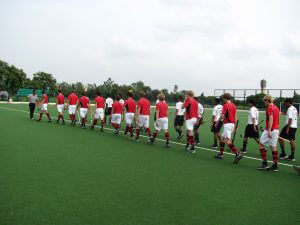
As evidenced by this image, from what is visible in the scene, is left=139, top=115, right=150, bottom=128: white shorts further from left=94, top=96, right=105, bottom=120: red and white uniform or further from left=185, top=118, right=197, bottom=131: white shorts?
left=94, top=96, right=105, bottom=120: red and white uniform

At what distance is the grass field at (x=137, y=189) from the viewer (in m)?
4.96

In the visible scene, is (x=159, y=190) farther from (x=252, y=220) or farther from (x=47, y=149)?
(x=47, y=149)

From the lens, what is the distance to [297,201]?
19.9ft

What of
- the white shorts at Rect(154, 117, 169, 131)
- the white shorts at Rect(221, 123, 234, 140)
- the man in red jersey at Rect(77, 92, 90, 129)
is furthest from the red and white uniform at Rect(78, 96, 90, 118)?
the white shorts at Rect(221, 123, 234, 140)

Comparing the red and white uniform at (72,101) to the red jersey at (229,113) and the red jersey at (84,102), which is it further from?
the red jersey at (229,113)

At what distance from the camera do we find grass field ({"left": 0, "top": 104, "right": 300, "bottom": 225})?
496 cm

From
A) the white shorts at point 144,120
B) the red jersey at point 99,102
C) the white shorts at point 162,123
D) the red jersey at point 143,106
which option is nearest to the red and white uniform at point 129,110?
the white shorts at point 144,120

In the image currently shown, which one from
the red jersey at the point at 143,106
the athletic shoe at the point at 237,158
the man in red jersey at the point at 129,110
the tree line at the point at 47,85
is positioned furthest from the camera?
the tree line at the point at 47,85

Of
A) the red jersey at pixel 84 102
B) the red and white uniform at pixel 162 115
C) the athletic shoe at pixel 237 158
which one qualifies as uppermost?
the red jersey at pixel 84 102

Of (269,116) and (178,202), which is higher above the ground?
(269,116)

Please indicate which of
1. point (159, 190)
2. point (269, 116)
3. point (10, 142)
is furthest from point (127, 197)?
point (10, 142)

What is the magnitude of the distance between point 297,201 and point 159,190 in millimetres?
2524

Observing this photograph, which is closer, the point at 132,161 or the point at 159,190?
the point at 159,190

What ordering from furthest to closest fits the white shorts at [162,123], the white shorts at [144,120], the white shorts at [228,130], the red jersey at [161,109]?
the white shorts at [144,120]
the white shorts at [162,123]
the red jersey at [161,109]
the white shorts at [228,130]
